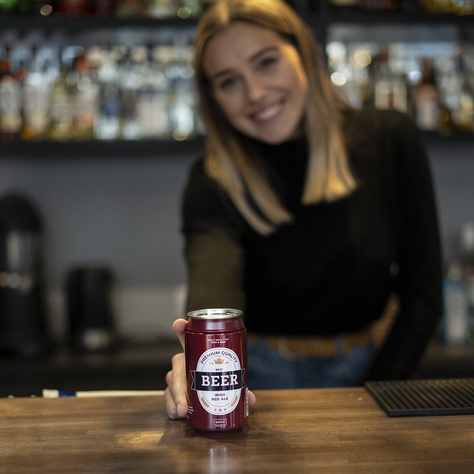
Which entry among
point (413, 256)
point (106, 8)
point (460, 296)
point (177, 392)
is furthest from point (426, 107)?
point (177, 392)

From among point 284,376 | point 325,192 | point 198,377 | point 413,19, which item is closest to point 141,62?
point 413,19

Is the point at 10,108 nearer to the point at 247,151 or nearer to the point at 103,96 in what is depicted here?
the point at 103,96

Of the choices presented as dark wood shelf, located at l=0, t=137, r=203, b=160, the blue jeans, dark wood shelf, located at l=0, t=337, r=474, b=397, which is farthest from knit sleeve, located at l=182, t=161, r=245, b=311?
dark wood shelf, located at l=0, t=337, r=474, b=397

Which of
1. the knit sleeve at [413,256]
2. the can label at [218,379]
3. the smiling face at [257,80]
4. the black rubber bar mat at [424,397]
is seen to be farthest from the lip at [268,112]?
the can label at [218,379]

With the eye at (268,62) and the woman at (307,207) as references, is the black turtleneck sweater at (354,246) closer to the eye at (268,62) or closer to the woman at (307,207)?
the woman at (307,207)

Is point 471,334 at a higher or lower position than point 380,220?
lower

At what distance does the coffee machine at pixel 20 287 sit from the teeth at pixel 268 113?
1120 millimetres

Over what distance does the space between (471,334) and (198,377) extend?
5.47 feet

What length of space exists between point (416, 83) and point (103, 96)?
108 cm

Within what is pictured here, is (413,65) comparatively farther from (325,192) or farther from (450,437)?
(450,437)

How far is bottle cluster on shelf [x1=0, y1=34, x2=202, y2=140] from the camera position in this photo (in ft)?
6.96

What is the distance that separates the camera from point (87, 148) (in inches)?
81.7

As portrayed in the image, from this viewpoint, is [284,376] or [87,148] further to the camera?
[87,148]

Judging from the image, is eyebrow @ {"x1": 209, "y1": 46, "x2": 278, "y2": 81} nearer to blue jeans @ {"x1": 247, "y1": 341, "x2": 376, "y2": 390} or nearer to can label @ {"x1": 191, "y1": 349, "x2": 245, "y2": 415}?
blue jeans @ {"x1": 247, "y1": 341, "x2": 376, "y2": 390}
